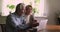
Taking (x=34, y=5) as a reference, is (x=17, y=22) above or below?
below

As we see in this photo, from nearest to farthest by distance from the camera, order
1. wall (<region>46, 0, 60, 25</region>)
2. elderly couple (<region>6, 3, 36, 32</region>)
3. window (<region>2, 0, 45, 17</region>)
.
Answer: elderly couple (<region>6, 3, 36, 32</region>) < window (<region>2, 0, 45, 17</region>) < wall (<region>46, 0, 60, 25</region>)

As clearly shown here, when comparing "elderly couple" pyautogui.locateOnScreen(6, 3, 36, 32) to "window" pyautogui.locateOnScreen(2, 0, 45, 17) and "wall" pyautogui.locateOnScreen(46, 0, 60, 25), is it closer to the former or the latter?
"window" pyautogui.locateOnScreen(2, 0, 45, 17)

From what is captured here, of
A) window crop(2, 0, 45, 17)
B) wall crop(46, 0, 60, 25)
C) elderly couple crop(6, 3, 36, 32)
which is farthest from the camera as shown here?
wall crop(46, 0, 60, 25)

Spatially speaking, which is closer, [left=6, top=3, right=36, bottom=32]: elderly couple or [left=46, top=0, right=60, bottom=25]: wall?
[left=6, top=3, right=36, bottom=32]: elderly couple

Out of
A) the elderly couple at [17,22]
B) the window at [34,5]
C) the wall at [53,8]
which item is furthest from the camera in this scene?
the wall at [53,8]

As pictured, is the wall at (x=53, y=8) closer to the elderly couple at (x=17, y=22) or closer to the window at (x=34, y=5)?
the window at (x=34, y=5)

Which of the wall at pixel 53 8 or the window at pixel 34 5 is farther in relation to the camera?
the wall at pixel 53 8

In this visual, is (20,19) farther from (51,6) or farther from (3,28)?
(51,6)

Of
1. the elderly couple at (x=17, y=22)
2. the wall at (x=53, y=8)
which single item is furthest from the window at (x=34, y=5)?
the elderly couple at (x=17, y=22)

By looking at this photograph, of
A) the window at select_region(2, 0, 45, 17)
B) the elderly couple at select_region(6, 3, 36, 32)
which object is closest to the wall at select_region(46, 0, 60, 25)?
the window at select_region(2, 0, 45, 17)

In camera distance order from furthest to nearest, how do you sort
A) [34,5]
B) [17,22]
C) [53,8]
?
1. [53,8]
2. [34,5]
3. [17,22]

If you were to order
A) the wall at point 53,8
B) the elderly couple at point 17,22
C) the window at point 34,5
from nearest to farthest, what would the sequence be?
the elderly couple at point 17,22 → the window at point 34,5 → the wall at point 53,8

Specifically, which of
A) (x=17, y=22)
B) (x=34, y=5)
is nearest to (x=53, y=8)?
(x=34, y=5)

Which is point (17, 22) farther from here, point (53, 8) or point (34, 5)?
point (53, 8)
